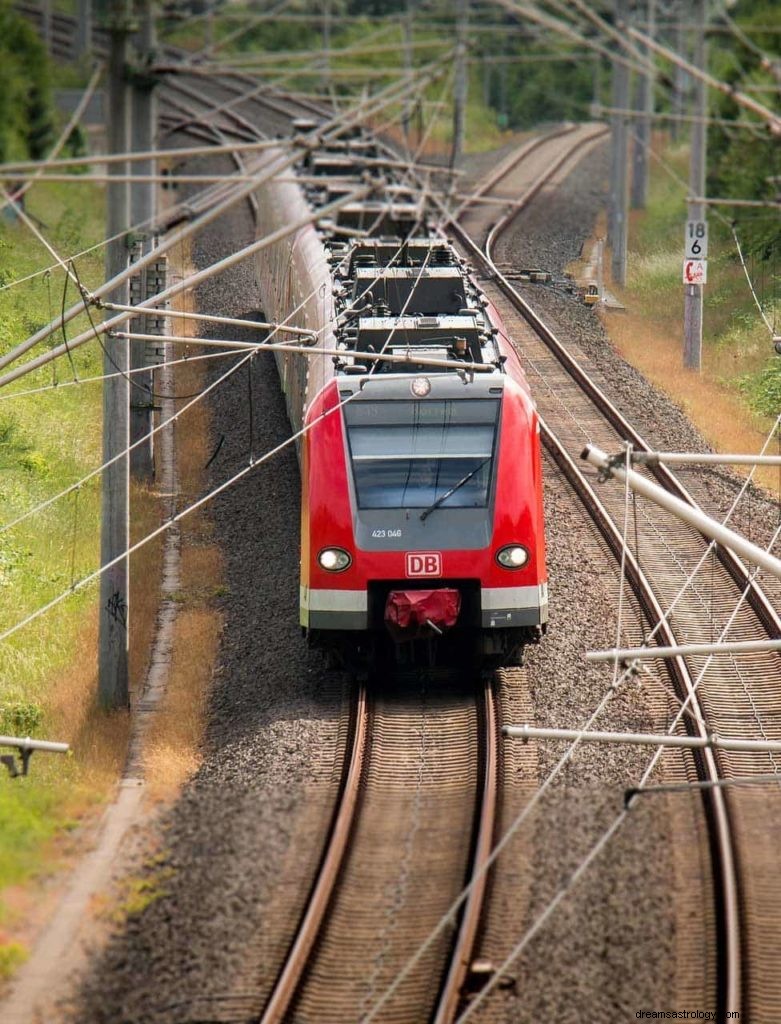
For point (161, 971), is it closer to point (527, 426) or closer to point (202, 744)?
point (202, 744)

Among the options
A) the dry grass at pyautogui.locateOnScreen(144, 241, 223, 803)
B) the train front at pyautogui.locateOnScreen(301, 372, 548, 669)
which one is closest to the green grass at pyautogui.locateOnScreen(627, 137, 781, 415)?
the dry grass at pyautogui.locateOnScreen(144, 241, 223, 803)

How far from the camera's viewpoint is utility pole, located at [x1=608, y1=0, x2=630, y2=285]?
37031 mm

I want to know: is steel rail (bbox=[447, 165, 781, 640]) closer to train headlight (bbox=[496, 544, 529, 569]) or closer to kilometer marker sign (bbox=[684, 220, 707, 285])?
train headlight (bbox=[496, 544, 529, 569])

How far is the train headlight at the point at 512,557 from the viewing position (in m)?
16.0

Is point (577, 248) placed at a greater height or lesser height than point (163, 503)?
greater

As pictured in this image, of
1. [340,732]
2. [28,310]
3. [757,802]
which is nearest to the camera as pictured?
[757,802]

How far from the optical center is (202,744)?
1609 cm

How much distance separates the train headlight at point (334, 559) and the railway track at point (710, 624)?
2.92m

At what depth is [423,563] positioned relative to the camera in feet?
52.1

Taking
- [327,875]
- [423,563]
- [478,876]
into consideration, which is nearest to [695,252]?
[423,563]

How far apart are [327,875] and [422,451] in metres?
5.15

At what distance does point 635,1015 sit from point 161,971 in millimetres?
3121

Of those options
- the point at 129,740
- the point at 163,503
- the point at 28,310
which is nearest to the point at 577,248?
the point at 28,310

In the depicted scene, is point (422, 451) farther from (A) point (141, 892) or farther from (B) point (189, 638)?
(A) point (141, 892)
